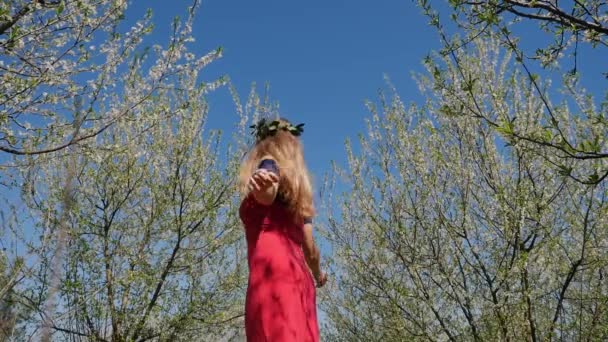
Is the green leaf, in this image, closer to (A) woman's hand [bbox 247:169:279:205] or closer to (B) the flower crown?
(B) the flower crown

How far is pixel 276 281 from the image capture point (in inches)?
78.5

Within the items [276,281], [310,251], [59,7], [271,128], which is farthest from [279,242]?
[59,7]

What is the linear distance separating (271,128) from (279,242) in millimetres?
698

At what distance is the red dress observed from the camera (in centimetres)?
193

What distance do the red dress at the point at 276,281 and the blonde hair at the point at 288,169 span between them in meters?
0.06

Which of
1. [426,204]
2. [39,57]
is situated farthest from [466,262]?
[39,57]

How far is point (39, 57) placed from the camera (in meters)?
3.77

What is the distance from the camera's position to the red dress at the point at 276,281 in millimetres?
1929

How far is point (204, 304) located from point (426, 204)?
133 inches

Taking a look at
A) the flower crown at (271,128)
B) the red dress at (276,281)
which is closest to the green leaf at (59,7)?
the flower crown at (271,128)

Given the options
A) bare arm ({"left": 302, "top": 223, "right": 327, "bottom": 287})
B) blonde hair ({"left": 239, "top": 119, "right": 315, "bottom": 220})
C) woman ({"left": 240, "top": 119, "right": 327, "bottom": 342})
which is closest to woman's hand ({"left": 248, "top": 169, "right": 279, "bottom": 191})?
woman ({"left": 240, "top": 119, "right": 327, "bottom": 342})

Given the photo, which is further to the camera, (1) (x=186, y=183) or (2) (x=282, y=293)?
(1) (x=186, y=183)

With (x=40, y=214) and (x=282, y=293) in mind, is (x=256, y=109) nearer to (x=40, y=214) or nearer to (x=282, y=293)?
(x=40, y=214)

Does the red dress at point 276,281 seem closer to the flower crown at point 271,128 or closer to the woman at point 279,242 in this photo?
the woman at point 279,242
